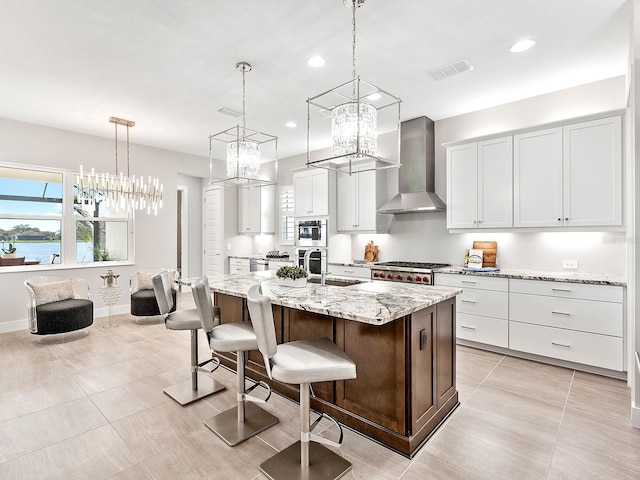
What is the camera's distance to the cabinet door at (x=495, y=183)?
3.95m

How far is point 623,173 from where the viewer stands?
3227mm

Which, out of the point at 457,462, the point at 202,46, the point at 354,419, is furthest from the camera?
the point at 202,46

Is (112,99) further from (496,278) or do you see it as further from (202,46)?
(496,278)

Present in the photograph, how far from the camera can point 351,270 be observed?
5.09 m

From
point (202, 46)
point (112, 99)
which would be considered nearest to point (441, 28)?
point (202, 46)

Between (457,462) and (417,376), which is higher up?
(417,376)

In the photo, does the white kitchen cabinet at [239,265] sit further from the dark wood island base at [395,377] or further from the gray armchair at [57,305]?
the dark wood island base at [395,377]

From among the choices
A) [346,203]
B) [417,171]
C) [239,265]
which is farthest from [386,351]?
[239,265]

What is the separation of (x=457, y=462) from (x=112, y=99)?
5021mm

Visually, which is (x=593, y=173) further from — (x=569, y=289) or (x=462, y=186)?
(x=462, y=186)

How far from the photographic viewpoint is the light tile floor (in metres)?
1.95

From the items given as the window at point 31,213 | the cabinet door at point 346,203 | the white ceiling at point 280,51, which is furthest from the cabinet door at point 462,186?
the window at point 31,213

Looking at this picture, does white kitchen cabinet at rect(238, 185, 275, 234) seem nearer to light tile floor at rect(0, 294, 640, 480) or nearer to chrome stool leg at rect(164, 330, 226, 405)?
light tile floor at rect(0, 294, 640, 480)

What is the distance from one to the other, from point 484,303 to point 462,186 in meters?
1.50
